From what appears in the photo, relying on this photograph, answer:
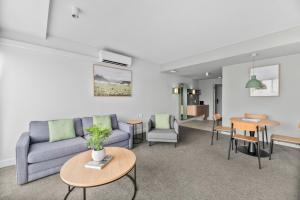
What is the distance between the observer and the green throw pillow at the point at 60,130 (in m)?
2.40

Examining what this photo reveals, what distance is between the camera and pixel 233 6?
188cm

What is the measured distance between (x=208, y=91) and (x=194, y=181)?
6339mm

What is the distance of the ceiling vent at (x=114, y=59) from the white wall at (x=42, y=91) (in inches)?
11.7

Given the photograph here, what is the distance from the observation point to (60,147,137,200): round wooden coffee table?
1.24m

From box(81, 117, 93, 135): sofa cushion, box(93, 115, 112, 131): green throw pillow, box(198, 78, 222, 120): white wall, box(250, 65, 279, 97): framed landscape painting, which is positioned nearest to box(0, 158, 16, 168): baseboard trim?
box(81, 117, 93, 135): sofa cushion

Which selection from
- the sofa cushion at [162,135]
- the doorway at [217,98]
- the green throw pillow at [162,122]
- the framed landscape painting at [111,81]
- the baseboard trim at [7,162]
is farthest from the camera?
the doorway at [217,98]

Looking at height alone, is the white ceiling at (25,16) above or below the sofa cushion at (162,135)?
above

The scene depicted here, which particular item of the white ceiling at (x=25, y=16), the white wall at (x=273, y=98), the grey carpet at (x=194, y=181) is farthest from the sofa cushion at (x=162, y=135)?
the white ceiling at (x=25, y=16)

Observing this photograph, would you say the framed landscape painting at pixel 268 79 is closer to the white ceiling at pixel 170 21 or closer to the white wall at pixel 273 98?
the white wall at pixel 273 98

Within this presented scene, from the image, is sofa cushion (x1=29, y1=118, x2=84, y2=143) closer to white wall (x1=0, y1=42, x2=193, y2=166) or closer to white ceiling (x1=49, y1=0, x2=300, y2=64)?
white wall (x1=0, y1=42, x2=193, y2=166)

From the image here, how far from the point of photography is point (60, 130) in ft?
8.15

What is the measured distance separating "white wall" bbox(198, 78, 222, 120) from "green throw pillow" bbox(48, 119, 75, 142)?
692cm

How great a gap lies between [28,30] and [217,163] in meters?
4.40

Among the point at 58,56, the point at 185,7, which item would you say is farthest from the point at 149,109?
the point at 185,7
